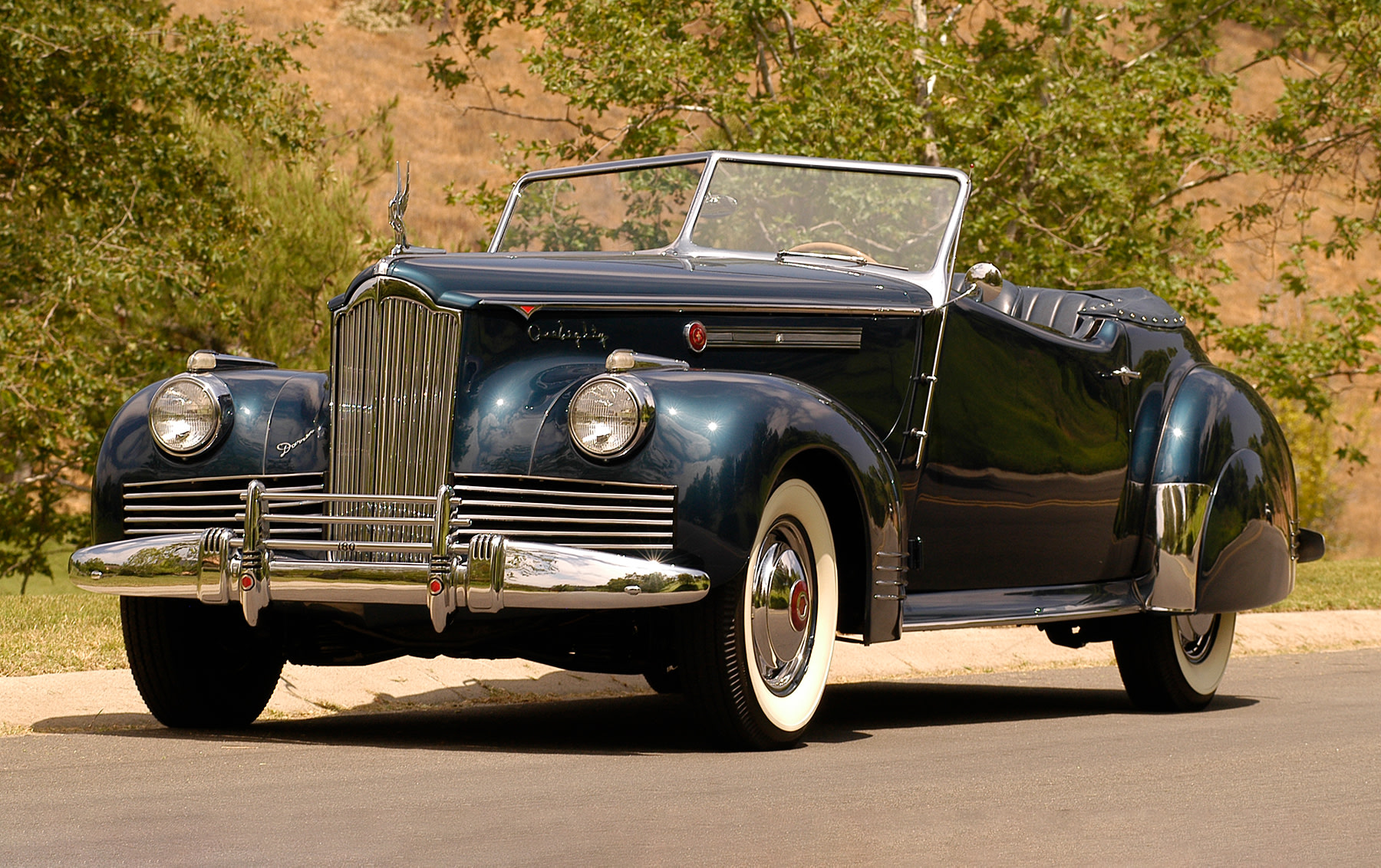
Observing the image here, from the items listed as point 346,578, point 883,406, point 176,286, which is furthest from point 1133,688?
point 176,286

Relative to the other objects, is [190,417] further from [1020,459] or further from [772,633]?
[1020,459]

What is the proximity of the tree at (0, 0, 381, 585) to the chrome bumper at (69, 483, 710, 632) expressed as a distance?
441 inches

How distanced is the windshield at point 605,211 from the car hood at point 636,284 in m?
0.56

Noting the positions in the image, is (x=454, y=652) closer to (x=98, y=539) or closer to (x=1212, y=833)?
(x=98, y=539)

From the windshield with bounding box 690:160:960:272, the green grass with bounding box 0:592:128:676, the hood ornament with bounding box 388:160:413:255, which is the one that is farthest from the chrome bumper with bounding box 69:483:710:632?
the windshield with bounding box 690:160:960:272

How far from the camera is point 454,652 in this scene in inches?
228

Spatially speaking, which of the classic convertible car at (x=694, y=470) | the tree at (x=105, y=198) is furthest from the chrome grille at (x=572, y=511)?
the tree at (x=105, y=198)

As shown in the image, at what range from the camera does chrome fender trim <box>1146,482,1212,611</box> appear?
7.36 meters

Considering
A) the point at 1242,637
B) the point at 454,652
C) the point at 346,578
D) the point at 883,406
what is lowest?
the point at 1242,637

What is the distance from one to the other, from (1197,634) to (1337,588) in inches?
314

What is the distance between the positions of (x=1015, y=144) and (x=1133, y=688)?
443 inches

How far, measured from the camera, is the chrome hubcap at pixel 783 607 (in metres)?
5.52

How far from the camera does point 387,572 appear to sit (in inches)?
205

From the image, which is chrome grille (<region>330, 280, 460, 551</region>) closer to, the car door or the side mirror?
the car door
